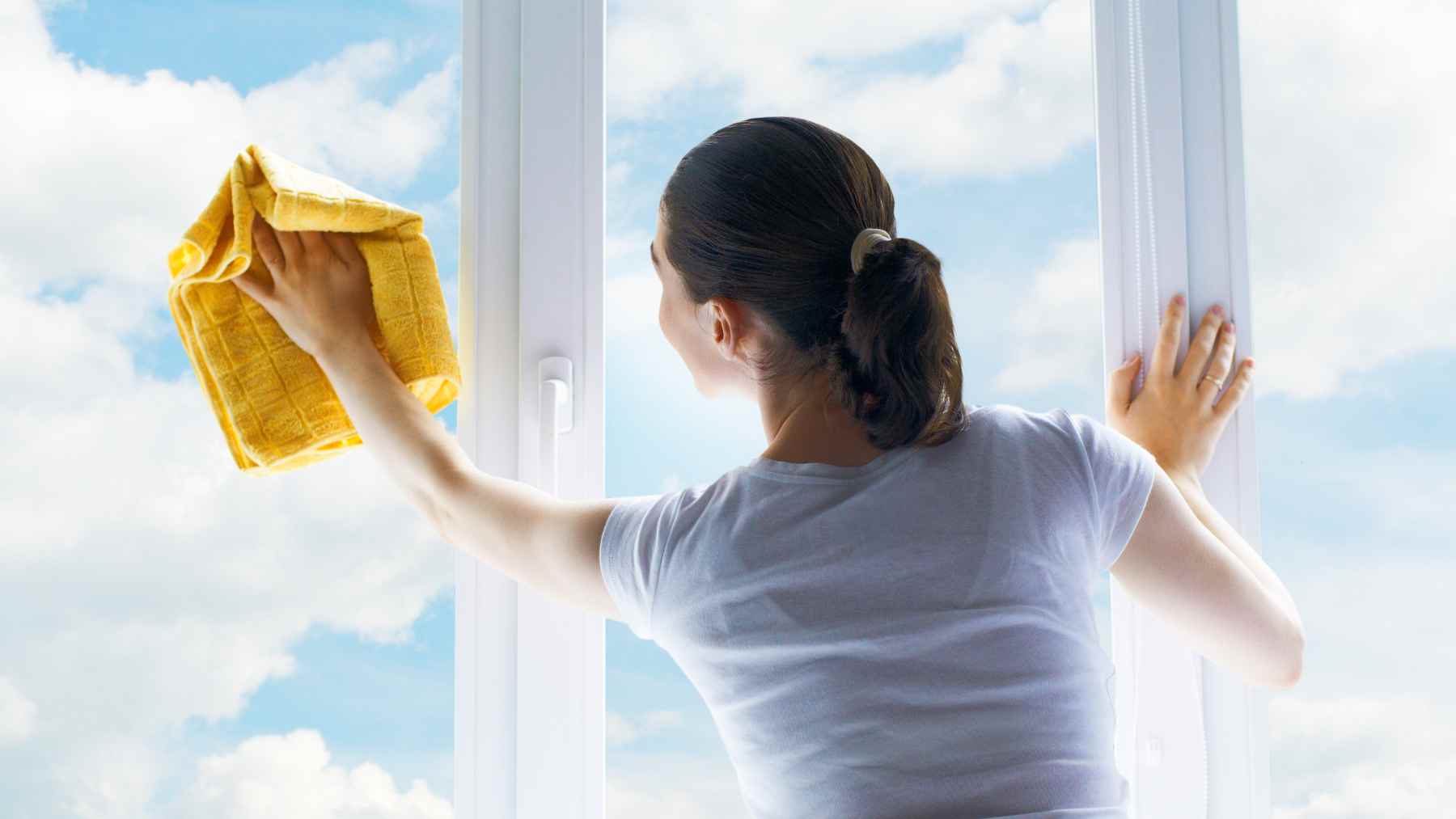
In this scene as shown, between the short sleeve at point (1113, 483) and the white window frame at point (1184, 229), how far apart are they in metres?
0.29

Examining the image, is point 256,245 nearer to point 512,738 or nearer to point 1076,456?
point 512,738

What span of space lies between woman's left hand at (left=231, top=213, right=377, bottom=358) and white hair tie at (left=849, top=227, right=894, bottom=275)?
49cm

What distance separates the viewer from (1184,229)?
4.04 ft

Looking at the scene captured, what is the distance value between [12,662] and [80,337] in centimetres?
33

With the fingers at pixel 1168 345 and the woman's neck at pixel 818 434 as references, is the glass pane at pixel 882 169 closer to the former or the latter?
the fingers at pixel 1168 345

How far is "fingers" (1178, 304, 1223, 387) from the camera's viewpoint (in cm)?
119

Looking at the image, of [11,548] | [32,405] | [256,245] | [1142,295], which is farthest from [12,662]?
[1142,295]

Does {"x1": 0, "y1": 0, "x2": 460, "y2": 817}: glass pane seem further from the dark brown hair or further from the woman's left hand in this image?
the dark brown hair

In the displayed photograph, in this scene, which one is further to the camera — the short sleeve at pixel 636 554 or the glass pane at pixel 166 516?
the glass pane at pixel 166 516

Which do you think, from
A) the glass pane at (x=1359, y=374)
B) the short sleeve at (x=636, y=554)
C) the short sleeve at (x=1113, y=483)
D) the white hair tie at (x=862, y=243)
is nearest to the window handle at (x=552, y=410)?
the short sleeve at (x=636, y=554)

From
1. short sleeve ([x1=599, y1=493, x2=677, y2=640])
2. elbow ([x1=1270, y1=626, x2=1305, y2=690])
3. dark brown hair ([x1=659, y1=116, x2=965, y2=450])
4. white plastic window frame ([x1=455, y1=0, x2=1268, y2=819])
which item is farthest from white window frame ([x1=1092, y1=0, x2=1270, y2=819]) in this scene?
short sleeve ([x1=599, y1=493, x2=677, y2=640])

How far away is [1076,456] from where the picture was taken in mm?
909

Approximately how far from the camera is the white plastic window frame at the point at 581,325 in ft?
3.76

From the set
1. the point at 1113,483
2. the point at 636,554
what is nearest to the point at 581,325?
the point at 636,554
